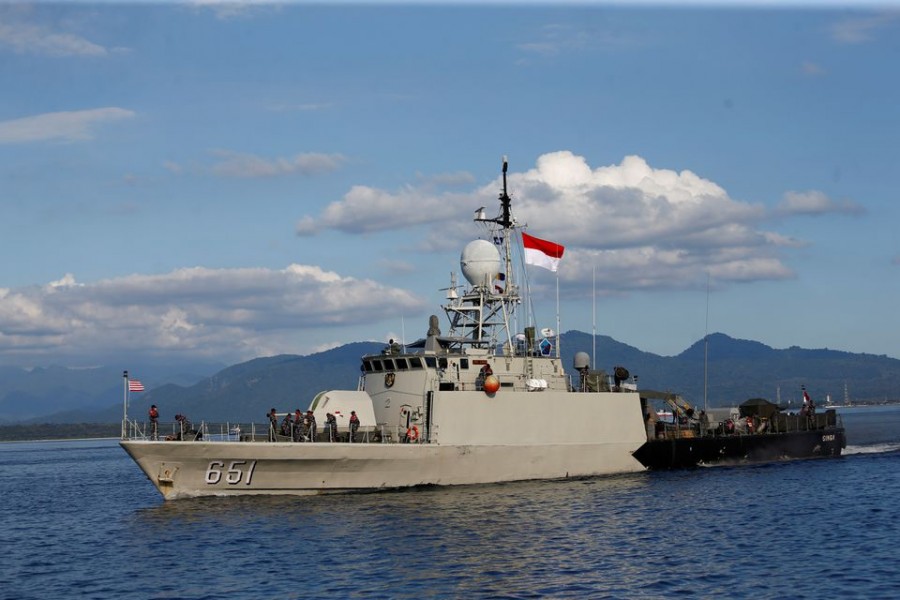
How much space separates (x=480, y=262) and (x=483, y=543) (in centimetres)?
1617

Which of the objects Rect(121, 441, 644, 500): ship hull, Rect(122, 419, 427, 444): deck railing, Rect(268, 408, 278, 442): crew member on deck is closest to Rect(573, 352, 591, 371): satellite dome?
Rect(121, 441, 644, 500): ship hull

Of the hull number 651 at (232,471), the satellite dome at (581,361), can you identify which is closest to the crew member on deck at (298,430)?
the hull number 651 at (232,471)

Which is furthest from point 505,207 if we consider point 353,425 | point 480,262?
point 353,425

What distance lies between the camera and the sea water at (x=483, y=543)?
20.7 metres

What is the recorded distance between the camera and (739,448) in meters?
44.0

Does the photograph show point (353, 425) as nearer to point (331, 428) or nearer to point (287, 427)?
point (331, 428)

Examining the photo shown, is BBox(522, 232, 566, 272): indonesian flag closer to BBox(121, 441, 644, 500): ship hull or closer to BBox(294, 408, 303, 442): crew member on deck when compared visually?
BBox(121, 441, 644, 500): ship hull

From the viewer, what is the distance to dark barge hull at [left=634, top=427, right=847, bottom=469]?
4016 cm

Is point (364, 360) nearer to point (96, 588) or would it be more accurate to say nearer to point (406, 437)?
point (406, 437)

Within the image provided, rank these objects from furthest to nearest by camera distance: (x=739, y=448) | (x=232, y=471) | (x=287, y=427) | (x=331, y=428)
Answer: (x=739, y=448)
(x=287, y=427)
(x=331, y=428)
(x=232, y=471)

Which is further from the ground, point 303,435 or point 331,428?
point 331,428

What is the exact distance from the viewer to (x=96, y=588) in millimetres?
21234

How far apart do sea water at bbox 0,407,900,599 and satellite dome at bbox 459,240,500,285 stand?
859 centimetres

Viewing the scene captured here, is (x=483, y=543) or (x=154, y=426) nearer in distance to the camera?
(x=483, y=543)
